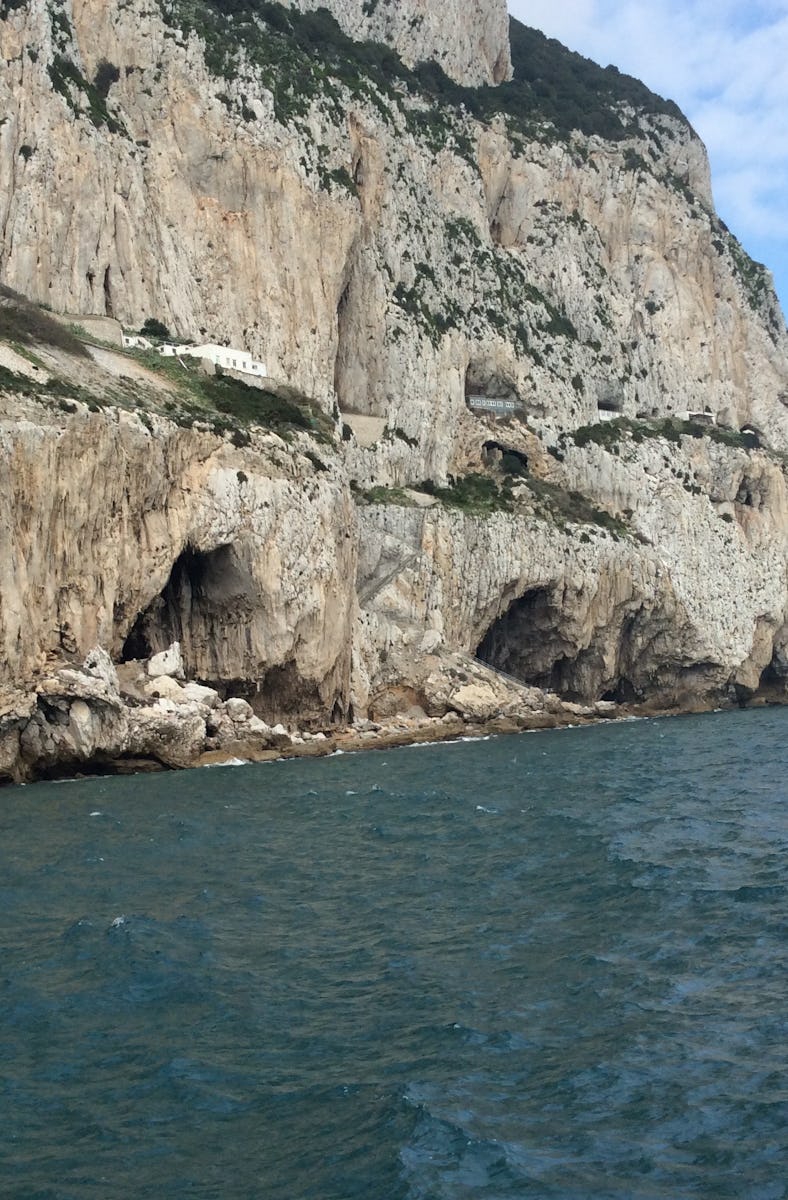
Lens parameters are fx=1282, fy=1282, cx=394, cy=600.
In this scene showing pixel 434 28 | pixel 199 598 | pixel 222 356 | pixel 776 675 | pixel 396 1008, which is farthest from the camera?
pixel 434 28

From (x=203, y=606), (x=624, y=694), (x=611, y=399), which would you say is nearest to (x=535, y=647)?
(x=624, y=694)

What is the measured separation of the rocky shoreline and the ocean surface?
33.4ft

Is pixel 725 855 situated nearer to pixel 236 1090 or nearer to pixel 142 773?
pixel 236 1090

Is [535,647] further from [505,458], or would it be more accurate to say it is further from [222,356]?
[222,356]

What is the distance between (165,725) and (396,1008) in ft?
89.1

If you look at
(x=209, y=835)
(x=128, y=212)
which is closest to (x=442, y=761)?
(x=209, y=835)

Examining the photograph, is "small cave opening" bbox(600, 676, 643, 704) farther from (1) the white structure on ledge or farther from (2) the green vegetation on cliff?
(2) the green vegetation on cliff

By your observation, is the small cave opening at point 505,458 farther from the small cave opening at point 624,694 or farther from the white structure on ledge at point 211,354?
the white structure on ledge at point 211,354

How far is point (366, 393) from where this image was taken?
234 ft

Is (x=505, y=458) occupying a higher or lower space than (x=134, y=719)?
higher

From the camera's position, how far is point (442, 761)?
43000 millimetres

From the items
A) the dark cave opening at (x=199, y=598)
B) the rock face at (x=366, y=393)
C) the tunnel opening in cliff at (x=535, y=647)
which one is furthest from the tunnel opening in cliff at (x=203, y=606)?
the tunnel opening in cliff at (x=535, y=647)

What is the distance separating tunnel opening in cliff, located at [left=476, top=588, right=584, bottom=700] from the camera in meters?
67.9

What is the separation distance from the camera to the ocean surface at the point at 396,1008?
1082 cm
